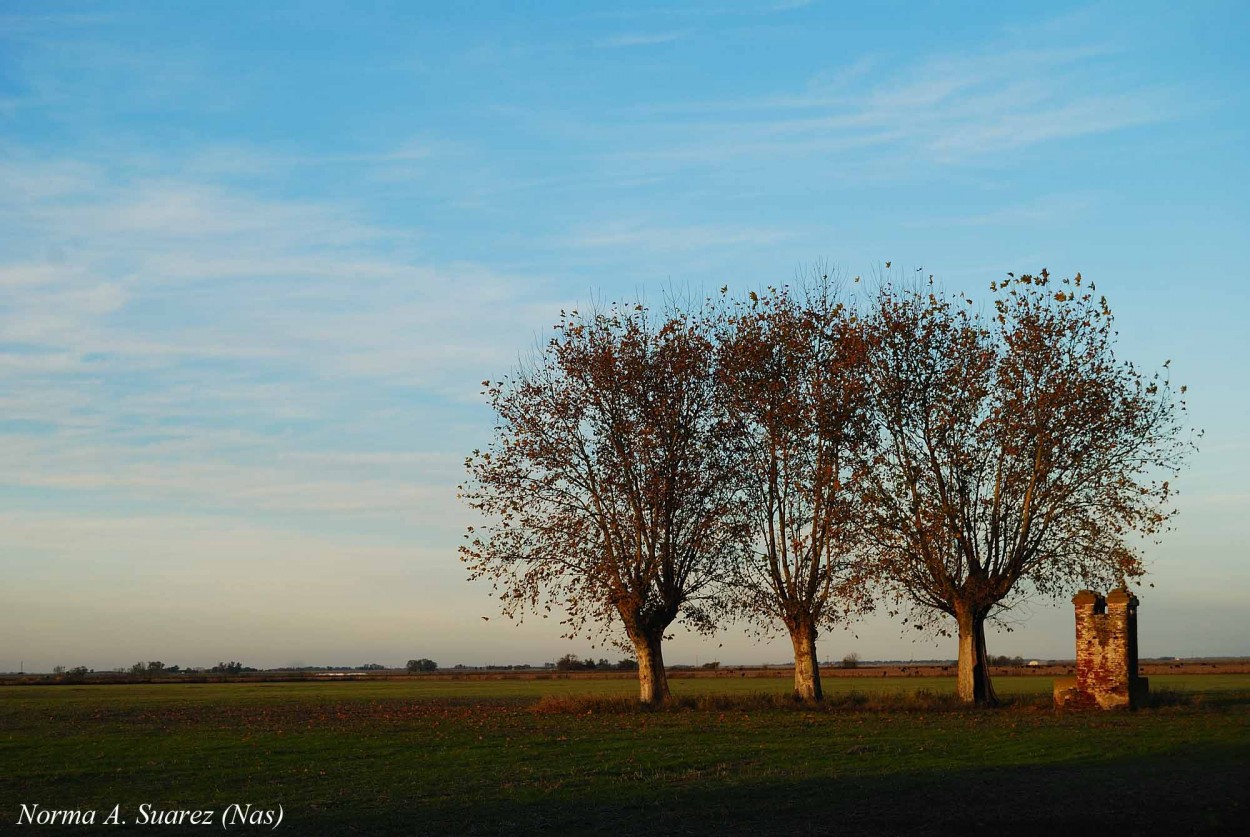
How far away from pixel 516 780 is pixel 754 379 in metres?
25.0

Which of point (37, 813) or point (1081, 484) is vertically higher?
point (1081, 484)

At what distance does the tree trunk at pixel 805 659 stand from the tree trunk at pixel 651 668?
5.19 metres

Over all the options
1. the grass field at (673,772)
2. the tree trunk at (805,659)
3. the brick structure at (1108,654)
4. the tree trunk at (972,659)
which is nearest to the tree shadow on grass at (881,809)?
the grass field at (673,772)

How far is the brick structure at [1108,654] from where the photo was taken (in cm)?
3559

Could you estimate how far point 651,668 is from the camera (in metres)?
43.3

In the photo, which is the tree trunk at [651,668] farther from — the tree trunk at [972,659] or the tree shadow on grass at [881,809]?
the tree shadow on grass at [881,809]

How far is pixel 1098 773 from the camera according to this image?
20.8 metres

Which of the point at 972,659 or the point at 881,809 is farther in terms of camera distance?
the point at 972,659

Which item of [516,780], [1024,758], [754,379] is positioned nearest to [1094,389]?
[754,379]

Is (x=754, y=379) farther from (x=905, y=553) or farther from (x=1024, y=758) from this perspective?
(x=1024, y=758)

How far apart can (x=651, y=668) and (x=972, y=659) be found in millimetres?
12059

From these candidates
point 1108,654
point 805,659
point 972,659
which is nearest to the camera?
point 1108,654

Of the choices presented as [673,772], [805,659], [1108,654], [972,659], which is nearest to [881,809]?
[673,772]

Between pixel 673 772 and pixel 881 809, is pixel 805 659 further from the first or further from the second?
pixel 881 809
